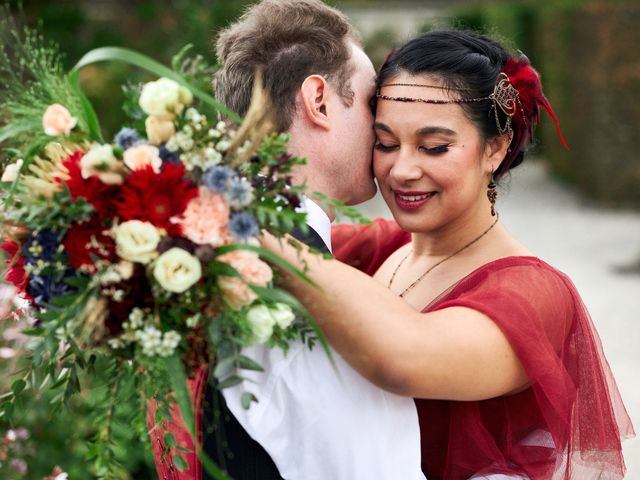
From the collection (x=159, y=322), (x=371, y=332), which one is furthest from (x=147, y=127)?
(x=371, y=332)

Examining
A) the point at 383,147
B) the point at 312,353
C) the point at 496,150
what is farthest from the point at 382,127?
the point at 312,353

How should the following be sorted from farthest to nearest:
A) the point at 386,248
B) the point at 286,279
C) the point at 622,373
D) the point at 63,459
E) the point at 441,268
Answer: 1. the point at 622,373
2. the point at 63,459
3. the point at 386,248
4. the point at 441,268
5. the point at 286,279

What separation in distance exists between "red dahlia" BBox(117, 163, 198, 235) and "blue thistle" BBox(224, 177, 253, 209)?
0.07m

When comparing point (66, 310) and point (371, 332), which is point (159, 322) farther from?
point (371, 332)

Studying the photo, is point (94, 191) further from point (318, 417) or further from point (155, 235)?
point (318, 417)

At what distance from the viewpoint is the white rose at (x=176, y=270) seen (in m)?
1.79

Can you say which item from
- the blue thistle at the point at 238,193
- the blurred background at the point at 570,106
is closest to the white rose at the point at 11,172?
the blue thistle at the point at 238,193

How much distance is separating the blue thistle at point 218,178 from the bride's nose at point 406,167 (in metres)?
0.91

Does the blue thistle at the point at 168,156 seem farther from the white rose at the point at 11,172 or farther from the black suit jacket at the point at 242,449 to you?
the black suit jacket at the point at 242,449

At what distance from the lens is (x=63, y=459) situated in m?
3.96

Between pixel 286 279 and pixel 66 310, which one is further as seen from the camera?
pixel 286 279

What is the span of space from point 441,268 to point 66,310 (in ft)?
4.86

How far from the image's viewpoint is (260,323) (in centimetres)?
187

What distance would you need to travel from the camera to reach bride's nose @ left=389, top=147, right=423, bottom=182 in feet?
8.72
